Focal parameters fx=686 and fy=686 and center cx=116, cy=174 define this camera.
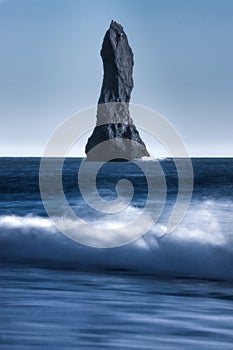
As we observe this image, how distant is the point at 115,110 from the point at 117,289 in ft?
483

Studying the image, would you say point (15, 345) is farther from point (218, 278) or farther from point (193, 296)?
point (218, 278)

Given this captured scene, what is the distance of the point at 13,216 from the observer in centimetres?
2153

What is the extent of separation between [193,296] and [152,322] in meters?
→ 2.11

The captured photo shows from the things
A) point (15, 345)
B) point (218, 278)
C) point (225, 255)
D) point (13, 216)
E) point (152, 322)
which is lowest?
point (15, 345)

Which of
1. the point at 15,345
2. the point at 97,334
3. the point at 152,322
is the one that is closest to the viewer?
the point at 15,345

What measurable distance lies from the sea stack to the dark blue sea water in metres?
130

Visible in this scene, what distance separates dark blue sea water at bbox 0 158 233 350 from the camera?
8.80 metres

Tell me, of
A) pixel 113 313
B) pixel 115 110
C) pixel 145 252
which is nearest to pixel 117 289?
pixel 113 313

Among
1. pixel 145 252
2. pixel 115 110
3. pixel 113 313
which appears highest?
pixel 115 110

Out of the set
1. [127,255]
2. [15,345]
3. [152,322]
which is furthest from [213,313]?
[127,255]

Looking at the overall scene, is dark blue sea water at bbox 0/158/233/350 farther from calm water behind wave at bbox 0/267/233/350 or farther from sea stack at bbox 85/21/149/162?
sea stack at bbox 85/21/149/162

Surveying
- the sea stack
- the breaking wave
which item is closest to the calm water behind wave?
the breaking wave

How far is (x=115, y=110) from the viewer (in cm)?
15838

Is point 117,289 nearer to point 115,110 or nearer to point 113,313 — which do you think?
point 113,313
